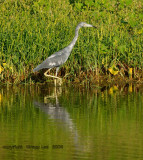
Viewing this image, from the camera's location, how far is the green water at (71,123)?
7.03 metres

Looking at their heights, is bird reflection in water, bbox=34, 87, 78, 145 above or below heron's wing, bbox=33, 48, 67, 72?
below

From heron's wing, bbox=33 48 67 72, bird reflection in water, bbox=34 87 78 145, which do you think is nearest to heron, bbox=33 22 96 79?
heron's wing, bbox=33 48 67 72

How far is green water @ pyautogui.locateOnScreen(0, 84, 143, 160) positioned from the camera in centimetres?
703

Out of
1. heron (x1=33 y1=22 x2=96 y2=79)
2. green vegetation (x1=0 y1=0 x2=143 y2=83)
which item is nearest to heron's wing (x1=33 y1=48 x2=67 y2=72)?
heron (x1=33 y1=22 x2=96 y2=79)

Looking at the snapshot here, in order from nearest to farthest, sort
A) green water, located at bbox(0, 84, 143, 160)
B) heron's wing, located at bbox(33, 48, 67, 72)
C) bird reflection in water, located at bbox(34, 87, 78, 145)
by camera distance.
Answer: green water, located at bbox(0, 84, 143, 160) < bird reflection in water, located at bbox(34, 87, 78, 145) < heron's wing, located at bbox(33, 48, 67, 72)

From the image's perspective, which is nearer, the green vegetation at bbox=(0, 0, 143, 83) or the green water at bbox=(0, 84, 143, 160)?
the green water at bbox=(0, 84, 143, 160)

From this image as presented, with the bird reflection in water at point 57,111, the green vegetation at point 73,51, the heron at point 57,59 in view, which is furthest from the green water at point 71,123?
the green vegetation at point 73,51

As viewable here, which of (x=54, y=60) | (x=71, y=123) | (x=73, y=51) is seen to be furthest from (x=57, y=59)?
(x=71, y=123)

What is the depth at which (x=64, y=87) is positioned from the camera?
43.7 ft

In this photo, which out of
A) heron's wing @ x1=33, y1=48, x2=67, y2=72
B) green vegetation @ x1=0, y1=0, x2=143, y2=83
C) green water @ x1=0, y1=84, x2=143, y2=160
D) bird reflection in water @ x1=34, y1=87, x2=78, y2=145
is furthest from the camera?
green vegetation @ x1=0, y1=0, x2=143, y2=83

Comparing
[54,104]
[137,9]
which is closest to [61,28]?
[54,104]

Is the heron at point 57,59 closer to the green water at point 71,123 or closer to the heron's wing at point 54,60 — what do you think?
the heron's wing at point 54,60

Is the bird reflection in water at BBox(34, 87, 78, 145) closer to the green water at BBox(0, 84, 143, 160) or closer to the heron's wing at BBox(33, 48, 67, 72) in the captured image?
A: the green water at BBox(0, 84, 143, 160)

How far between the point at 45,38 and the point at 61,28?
2.21 feet
